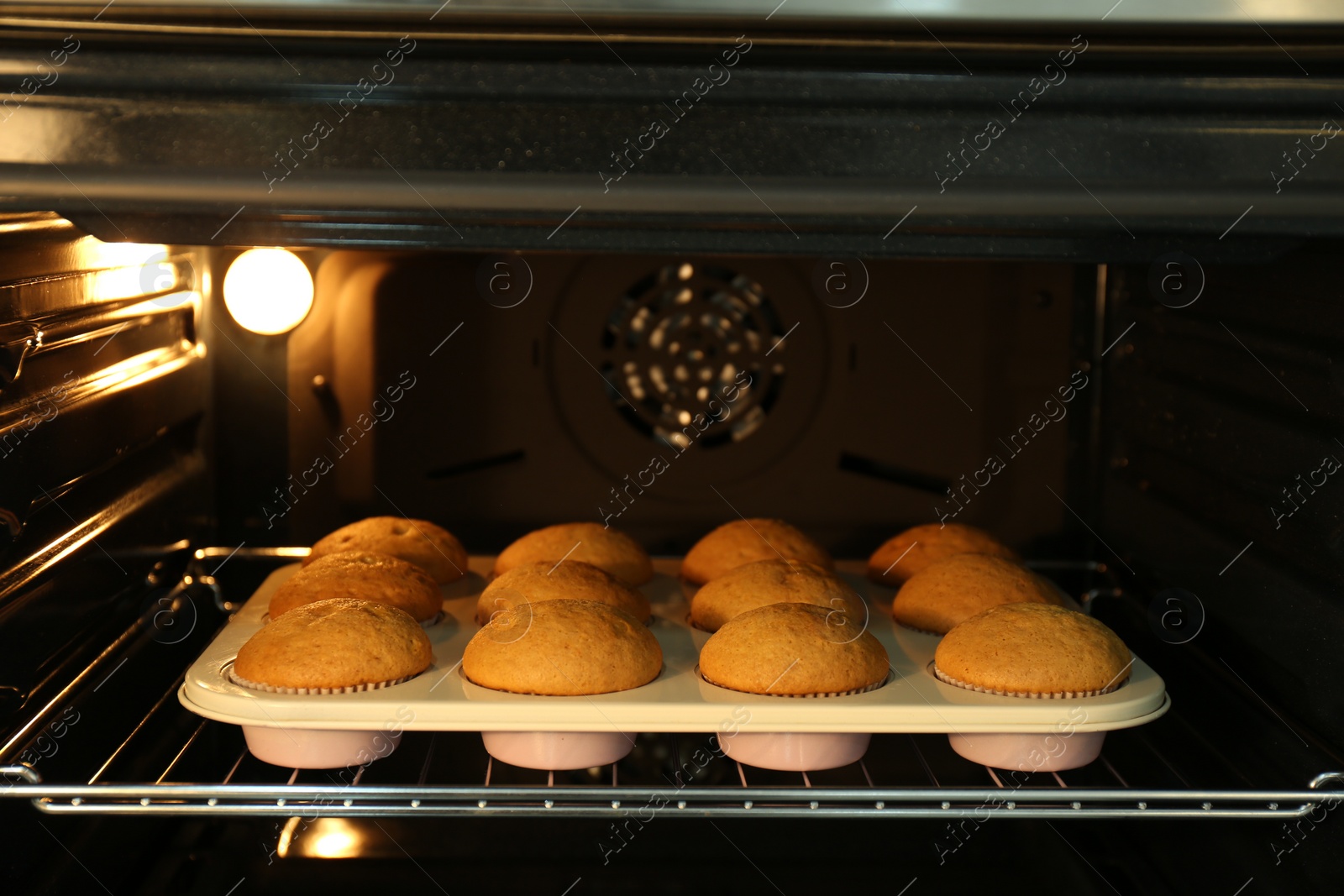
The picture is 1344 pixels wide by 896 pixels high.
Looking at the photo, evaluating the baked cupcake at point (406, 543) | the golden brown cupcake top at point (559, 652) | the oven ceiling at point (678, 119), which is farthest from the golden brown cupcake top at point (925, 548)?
the oven ceiling at point (678, 119)

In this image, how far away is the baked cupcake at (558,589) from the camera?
1330 millimetres

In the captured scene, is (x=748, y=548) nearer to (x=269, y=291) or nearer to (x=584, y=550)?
(x=584, y=550)

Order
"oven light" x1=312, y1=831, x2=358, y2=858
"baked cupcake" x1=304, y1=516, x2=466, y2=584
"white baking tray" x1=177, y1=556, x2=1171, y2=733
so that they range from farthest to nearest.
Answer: "baked cupcake" x1=304, y1=516, x2=466, y2=584
"oven light" x1=312, y1=831, x2=358, y2=858
"white baking tray" x1=177, y1=556, x2=1171, y2=733

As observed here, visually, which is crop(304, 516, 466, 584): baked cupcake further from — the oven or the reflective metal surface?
the reflective metal surface

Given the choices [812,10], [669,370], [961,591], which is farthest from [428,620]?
[812,10]

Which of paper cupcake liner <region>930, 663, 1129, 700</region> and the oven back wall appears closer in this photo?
paper cupcake liner <region>930, 663, 1129, 700</region>

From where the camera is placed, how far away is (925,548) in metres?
1.52

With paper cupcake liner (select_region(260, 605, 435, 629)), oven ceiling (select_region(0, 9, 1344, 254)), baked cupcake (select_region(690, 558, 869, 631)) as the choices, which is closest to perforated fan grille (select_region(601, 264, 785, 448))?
baked cupcake (select_region(690, 558, 869, 631))

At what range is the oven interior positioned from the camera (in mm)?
1190

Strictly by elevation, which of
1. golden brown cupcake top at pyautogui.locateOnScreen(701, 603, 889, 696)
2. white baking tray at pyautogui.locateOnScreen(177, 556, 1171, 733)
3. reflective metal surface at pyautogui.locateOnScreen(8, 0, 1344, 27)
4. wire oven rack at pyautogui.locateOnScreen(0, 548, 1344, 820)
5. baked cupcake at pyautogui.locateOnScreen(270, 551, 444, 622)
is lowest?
wire oven rack at pyautogui.locateOnScreen(0, 548, 1344, 820)

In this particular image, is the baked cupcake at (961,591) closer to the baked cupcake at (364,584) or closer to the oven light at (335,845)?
the baked cupcake at (364,584)

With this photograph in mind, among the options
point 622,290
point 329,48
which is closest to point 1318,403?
point 622,290

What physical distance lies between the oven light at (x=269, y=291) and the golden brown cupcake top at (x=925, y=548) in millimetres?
843

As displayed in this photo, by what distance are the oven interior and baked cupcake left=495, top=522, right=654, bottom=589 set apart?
95 millimetres
